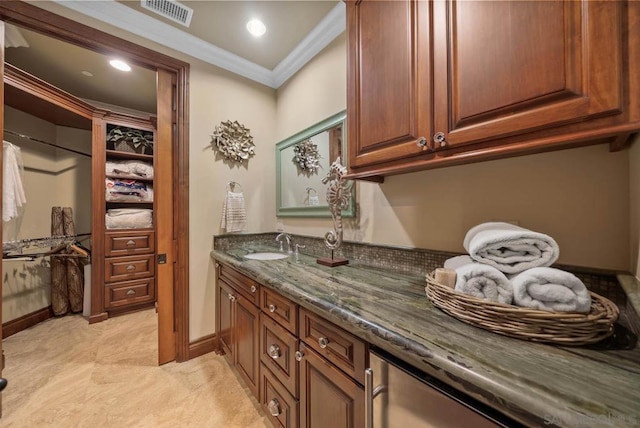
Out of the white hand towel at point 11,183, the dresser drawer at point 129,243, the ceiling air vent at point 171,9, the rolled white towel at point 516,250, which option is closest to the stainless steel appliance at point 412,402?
the rolled white towel at point 516,250

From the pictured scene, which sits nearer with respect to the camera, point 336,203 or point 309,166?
point 336,203

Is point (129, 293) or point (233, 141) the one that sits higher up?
point (233, 141)

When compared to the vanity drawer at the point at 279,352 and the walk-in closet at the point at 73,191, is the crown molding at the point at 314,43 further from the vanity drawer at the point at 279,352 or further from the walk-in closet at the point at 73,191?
the vanity drawer at the point at 279,352

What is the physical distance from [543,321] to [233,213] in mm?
1931

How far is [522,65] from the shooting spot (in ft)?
2.06

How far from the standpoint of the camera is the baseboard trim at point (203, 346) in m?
1.85

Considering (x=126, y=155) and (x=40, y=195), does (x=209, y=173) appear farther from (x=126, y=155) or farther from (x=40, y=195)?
(x=40, y=195)

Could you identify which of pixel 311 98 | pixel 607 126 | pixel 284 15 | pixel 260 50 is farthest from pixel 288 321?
pixel 260 50

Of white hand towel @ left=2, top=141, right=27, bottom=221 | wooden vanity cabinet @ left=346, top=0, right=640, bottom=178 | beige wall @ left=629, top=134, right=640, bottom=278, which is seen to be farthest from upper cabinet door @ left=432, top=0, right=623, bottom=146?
white hand towel @ left=2, top=141, right=27, bottom=221

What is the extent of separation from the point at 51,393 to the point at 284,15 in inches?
115

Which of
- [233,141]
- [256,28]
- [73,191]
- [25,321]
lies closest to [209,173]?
[233,141]

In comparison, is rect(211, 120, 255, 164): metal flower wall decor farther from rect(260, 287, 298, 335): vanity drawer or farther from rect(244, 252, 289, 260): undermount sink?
rect(260, 287, 298, 335): vanity drawer

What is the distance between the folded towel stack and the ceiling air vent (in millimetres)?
2173

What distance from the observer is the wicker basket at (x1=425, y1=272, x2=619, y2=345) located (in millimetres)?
493
